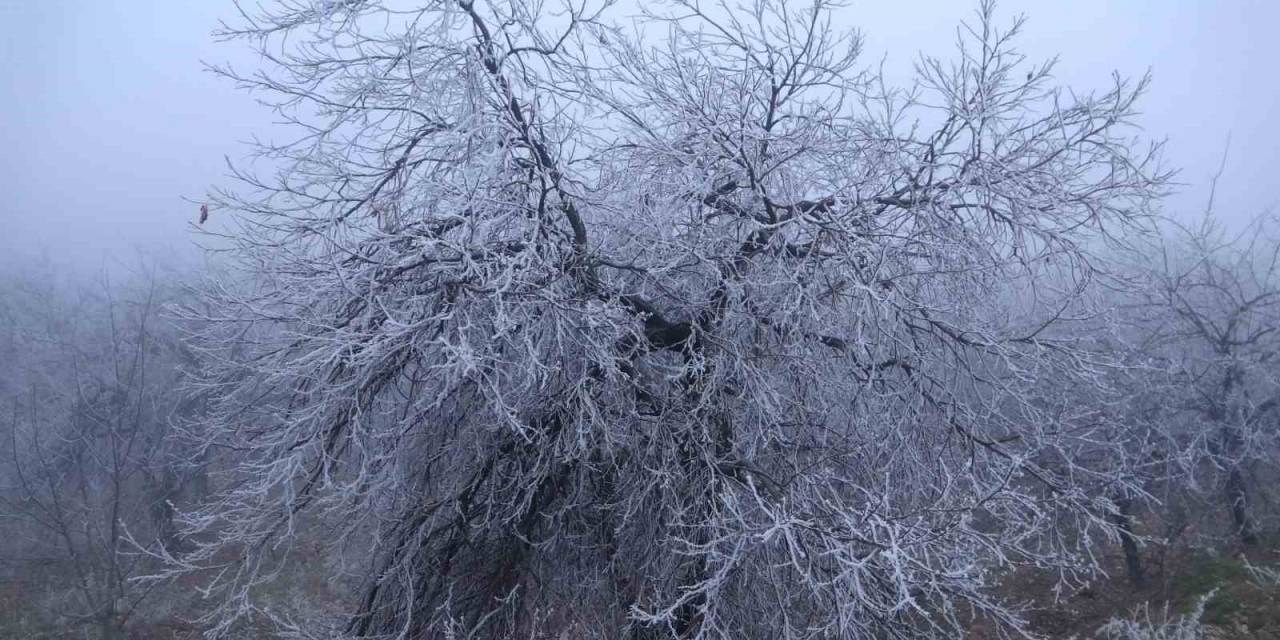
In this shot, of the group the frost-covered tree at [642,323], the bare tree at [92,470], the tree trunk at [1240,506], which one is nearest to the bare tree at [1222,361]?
the tree trunk at [1240,506]

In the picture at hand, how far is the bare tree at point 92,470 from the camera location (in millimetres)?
10961

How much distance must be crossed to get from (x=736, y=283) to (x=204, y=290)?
3607mm

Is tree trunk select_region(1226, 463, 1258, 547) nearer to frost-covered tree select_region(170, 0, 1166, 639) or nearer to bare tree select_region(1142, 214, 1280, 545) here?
bare tree select_region(1142, 214, 1280, 545)

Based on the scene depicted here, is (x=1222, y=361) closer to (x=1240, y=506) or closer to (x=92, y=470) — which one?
(x=1240, y=506)

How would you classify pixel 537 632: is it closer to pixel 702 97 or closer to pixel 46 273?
pixel 702 97

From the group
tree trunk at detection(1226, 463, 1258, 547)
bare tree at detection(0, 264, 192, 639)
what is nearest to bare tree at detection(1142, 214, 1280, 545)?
tree trunk at detection(1226, 463, 1258, 547)

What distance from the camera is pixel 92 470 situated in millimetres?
13766

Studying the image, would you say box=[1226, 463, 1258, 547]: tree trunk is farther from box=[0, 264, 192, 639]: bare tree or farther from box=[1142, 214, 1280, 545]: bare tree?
box=[0, 264, 192, 639]: bare tree

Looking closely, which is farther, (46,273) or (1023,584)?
(46,273)

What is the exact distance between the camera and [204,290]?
230 inches

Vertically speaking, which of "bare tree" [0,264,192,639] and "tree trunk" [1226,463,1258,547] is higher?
"bare tree" [0,264,192,639]

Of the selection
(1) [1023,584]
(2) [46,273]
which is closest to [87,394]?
(1) [1023,584]

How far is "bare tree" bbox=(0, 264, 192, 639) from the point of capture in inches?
432

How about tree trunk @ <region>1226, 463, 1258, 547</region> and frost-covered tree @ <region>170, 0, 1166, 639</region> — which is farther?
tree trunk @ <region>1226, 463, 1258, 547</region>
